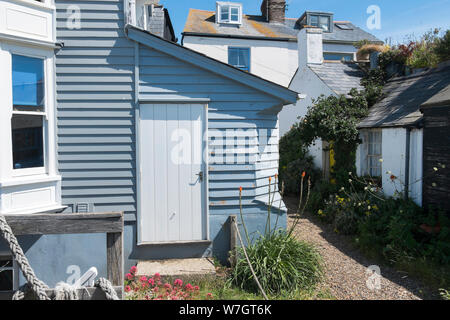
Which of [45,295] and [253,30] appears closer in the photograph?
[45,295]

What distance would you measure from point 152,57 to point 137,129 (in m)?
1.24

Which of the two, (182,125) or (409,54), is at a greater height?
(409,54)

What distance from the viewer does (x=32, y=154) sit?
16.1 feet

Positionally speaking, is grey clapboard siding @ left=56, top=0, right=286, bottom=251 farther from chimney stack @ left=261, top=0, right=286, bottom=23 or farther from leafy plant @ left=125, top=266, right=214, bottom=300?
chimney stack @ left=261, top=0, right=286, bottom=23

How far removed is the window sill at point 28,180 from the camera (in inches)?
174

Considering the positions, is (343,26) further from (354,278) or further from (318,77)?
(354,278)

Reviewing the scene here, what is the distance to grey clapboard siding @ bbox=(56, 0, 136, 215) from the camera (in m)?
5.18

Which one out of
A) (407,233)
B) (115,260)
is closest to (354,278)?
(407,233)

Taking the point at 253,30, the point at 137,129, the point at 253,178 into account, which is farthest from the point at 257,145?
the point at 253,30

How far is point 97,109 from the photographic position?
523 centimetres

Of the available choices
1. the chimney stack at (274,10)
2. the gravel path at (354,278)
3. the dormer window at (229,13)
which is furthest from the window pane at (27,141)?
the chimney stack at (274,10)

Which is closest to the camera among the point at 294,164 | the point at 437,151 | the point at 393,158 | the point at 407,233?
the point at 407,233

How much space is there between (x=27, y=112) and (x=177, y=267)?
332 cm

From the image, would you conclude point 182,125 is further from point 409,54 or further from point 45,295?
point 409,54
